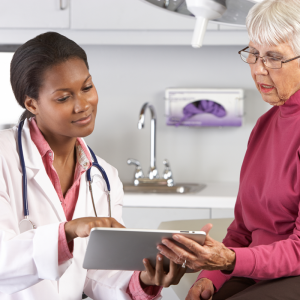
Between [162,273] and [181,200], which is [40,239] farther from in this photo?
[181,200]

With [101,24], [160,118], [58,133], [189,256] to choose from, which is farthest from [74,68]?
[160,118]

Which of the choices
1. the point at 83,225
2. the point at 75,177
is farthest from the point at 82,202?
the point at 83,225

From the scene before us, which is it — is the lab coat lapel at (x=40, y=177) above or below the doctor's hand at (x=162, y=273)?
above

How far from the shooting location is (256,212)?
42.6 inches

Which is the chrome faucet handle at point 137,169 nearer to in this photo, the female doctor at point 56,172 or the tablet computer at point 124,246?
the female doctor at point 56,172

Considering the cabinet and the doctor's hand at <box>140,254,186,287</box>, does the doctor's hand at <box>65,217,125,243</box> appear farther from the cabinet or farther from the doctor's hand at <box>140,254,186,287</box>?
the cabinet

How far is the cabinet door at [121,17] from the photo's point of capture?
214cm

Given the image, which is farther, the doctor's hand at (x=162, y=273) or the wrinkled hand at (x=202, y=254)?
the doctor's hand at (x=162, y=273)

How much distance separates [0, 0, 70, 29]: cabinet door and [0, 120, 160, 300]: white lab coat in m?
1.11

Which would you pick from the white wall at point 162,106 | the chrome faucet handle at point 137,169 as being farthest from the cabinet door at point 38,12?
the chrome faucet handle at point 137,169

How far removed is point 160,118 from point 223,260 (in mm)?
1713

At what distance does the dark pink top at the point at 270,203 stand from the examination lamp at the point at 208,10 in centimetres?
24

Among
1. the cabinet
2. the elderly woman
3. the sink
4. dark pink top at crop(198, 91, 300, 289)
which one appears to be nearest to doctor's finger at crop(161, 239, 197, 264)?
the elderly woman

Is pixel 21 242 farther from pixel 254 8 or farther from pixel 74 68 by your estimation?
pixel 254 8
